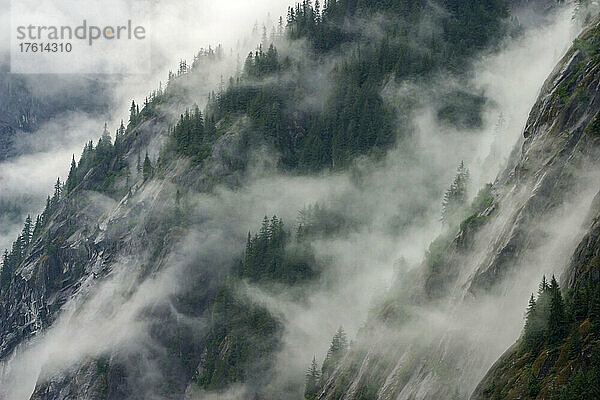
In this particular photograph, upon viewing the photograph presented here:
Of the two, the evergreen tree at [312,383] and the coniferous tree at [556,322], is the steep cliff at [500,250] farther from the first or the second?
the evergreen tree at [312,383]

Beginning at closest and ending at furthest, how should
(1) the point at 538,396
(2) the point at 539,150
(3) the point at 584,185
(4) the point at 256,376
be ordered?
(1) the point at 538,396, (3) the point at 584,185, (2) the point at 539,150, (4) the point at 256,376

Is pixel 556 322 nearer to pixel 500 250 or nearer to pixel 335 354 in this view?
pixel 500 250

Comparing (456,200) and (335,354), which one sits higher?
(456,200)

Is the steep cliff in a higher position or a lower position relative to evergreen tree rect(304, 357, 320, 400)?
higher

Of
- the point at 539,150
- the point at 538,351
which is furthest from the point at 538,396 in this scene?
the point at 539,150

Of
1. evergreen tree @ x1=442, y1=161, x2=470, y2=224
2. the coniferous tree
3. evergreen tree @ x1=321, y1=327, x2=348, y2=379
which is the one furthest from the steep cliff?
evergreen tree @ x1=321, y1=327, x2=348, y2=379

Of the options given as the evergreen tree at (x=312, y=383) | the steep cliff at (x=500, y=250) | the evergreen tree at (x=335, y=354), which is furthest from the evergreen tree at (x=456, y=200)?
the evergreen tree at (x=312, y=383)

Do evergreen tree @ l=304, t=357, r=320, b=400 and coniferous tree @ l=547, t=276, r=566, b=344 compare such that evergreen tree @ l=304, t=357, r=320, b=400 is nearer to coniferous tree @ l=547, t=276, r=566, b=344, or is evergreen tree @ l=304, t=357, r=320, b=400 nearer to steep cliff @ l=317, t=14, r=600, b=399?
steep cliff @ l=317, t=14, r=600, b=399

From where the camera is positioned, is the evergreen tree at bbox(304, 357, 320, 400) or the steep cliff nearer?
the steep cliff

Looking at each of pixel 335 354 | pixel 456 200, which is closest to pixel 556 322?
pixel 456 200

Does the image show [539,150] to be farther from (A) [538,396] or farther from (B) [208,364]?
(B) [208,364]

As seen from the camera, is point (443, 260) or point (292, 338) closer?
point (443, 260)
